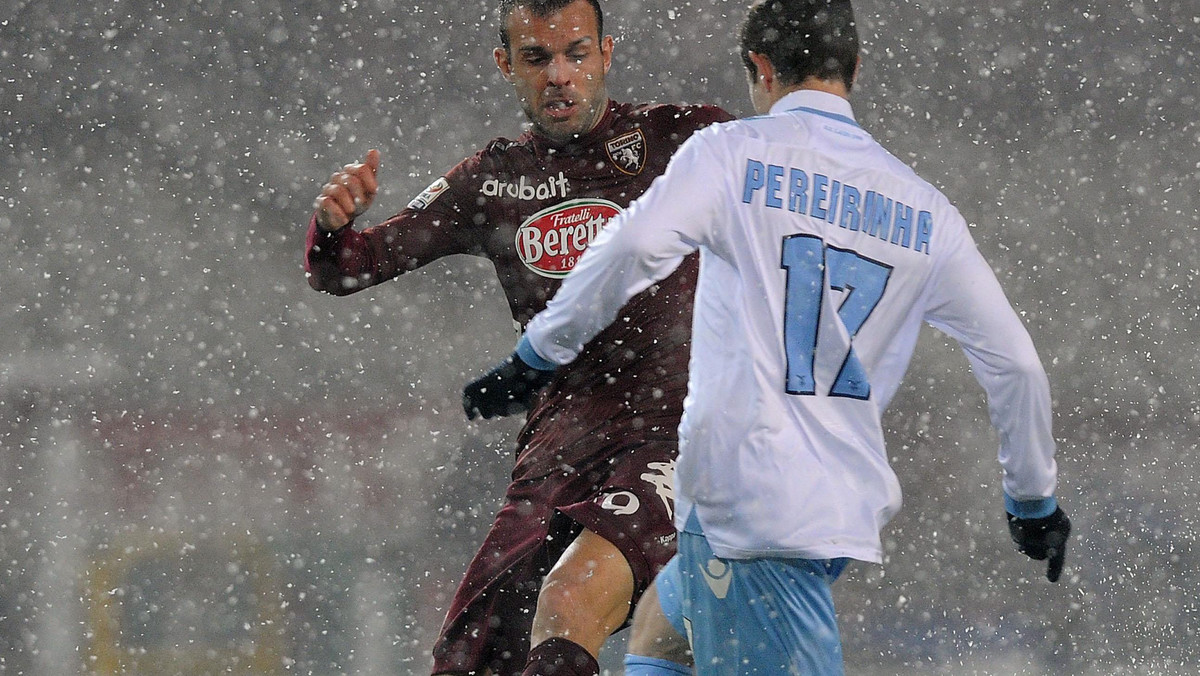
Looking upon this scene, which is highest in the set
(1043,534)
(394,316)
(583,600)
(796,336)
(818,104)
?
(394,316)

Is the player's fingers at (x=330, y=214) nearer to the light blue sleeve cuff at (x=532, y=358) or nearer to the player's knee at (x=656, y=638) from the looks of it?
the light blue sleeve cuff at (x=532, y=358)

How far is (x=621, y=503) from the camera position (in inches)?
94.8

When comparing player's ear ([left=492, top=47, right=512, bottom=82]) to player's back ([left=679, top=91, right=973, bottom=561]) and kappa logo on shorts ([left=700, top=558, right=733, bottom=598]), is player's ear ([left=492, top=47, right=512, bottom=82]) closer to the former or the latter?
player's back ([left=679, top=91, right=973, bottom=561])

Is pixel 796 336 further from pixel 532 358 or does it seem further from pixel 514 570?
pixel 514 570

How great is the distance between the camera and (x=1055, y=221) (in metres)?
12.1

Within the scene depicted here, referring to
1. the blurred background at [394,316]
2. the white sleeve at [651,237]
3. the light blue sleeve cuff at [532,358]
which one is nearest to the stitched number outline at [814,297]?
the white sleeve at [651,237]

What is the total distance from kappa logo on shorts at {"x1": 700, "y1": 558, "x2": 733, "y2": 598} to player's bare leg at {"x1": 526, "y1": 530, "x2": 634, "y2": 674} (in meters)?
0.38

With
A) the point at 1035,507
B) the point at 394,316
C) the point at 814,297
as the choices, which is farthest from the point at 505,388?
the point at 394,316

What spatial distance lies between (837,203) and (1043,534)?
68cm

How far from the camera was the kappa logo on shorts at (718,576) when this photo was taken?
6.15 ft

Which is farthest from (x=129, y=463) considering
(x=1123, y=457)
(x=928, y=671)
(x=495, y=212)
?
(x=495, y=212)

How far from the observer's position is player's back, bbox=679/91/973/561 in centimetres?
186

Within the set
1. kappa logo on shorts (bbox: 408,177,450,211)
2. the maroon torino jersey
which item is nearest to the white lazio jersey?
the maroon torino jersey

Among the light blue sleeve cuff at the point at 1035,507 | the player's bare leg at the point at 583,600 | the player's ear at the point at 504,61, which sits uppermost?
the player's ear at the point at 504,61
